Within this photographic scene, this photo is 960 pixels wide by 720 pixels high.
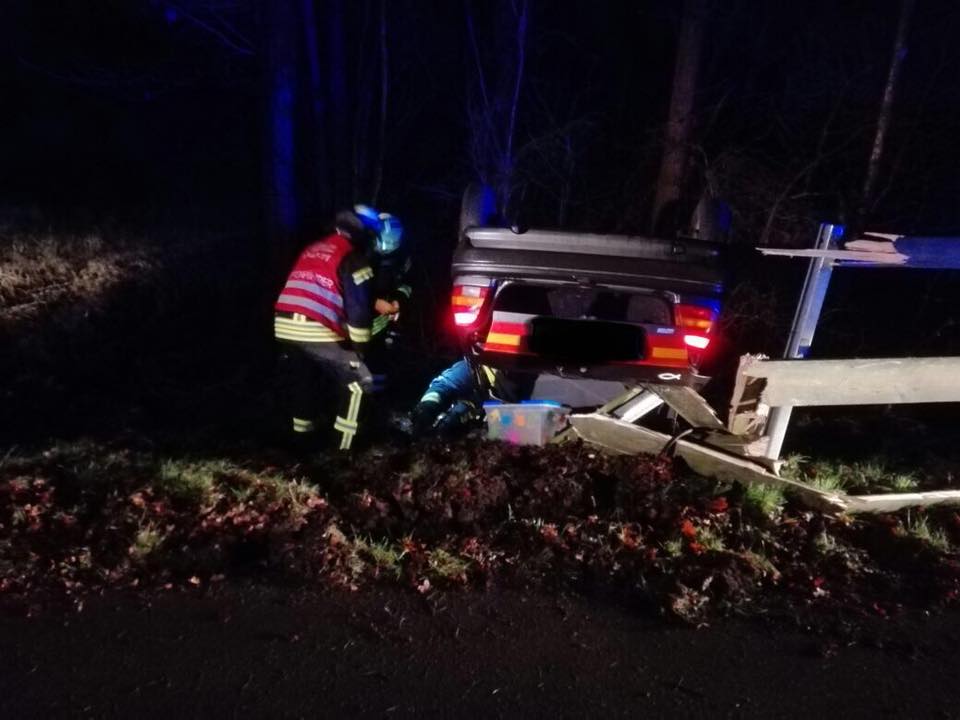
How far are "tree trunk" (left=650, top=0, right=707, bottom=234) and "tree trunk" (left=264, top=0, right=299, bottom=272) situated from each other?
352cm

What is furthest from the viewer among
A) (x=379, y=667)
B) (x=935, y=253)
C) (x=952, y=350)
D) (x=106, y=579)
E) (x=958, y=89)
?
(x=958, y=89)

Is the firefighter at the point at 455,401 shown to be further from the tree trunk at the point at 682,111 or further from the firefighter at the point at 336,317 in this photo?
the tree trunk at the point at 682,111

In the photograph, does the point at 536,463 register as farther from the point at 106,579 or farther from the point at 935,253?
the point at 935,253

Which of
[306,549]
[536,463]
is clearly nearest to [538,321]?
[536,463]

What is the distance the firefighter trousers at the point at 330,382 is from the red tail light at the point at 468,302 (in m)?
0.76

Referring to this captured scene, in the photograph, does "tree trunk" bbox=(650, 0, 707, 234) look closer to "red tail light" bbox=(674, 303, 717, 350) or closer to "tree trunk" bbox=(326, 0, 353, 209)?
"red tail light" bbox=(674, 303, 717, 350)

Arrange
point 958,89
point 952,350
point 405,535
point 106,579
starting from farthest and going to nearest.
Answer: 1. point 958,89
2. point 952,350
3. point 405,535
4. point 106,579

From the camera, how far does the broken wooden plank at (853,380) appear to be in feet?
11.6

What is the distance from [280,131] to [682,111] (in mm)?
3900

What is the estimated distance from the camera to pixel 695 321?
3.99m

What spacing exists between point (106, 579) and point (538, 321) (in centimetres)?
243

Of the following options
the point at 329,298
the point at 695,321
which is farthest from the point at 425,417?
the point at 695,321

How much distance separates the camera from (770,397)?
3576 millimetres

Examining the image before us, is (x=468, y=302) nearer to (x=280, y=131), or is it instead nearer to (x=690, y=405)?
(x=690, y=405)
